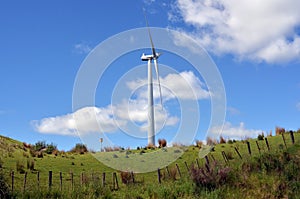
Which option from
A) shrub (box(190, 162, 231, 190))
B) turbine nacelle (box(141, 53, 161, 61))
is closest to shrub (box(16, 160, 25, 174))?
shrub (box(190, 162, 231, 190))

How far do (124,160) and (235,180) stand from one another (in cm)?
1000

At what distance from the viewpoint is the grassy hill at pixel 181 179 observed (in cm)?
1961

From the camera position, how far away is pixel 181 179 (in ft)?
73.3

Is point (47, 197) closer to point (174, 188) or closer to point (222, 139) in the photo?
point (174, 188)

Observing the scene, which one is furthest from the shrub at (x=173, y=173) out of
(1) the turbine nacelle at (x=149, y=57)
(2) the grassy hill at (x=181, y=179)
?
(1) the turbine nacelle at (x=149, y=57)

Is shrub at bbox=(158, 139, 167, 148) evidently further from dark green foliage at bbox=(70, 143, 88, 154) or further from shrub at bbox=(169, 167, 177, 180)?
shrub at bbox=(169, 167, 177, 180)

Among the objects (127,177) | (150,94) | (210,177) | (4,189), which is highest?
(150,94)

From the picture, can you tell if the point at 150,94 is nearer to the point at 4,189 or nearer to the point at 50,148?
the point at 50,148

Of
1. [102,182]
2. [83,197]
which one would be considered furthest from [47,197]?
[102,182]

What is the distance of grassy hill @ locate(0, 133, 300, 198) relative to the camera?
19609 millimetres

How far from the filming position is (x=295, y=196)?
19062mm

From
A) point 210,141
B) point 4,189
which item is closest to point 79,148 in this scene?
point 210,141

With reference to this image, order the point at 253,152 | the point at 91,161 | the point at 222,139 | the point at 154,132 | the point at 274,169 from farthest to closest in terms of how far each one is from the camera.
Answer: the point at 154,132, the point at 222,139, the point at 91,161, the point at 253,152, the point at 274,169

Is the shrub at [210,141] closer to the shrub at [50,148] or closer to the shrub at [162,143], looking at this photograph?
the shrub at [162,143]
